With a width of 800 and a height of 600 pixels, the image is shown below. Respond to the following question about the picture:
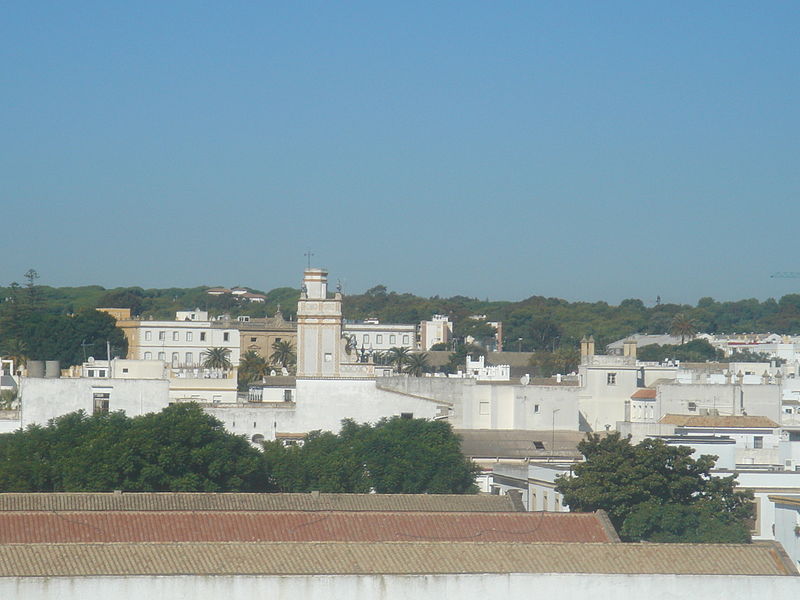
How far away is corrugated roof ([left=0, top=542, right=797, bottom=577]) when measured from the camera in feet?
104

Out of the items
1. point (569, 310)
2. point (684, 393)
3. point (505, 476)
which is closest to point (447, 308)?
point (569, 310)

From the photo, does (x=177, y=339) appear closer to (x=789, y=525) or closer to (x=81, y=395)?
(x=81, y=395)

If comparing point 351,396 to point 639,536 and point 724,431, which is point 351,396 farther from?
point 639,536

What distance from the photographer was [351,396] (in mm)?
71625

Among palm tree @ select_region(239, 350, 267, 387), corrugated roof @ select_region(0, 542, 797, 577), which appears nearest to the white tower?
palm tree @ select_region(239, 350, 267, 387)

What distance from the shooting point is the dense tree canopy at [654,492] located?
43.7 meters

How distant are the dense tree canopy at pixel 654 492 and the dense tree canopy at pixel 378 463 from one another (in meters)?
6.97

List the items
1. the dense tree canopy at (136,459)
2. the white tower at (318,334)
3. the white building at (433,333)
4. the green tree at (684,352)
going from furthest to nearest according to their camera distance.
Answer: the white building at (433,333) < the green tree at (684,352) < the white tower at (318,334) < the dense tree canopy at (136,459)

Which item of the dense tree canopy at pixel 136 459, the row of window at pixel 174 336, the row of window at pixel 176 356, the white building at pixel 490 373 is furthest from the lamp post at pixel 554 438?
the row of window at pixel 174 336

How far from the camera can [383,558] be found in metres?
32.8

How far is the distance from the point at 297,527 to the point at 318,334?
45.2m

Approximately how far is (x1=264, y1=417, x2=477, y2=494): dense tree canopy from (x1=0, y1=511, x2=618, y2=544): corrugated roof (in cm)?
1232

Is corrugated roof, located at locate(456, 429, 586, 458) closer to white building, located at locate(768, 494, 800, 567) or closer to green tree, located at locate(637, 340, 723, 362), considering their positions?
white building, located at locate(768, 494, 800, 567)

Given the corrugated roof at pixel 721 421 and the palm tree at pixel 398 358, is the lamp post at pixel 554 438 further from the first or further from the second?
the palm tree at pixel 398 358
